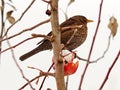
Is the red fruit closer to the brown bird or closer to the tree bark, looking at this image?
the tree bark

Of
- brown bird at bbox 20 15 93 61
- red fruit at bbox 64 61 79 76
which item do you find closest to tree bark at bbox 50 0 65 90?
red fruit at bbox 64 61 79 76

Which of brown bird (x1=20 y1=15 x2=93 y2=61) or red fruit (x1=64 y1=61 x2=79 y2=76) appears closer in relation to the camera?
red fruit (x1=64 y1=61 x2=79 y2=76)

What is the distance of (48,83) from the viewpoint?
1.24m

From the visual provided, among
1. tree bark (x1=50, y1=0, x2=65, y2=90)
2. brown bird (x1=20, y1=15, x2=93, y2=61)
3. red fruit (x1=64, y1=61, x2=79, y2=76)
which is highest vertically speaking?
brown bird (x1=20, y1=15, x2=93, y2=61)

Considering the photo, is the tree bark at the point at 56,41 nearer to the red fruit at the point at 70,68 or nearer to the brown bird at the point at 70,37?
the red fruit at the point at 70,68

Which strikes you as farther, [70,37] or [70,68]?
[70,37]

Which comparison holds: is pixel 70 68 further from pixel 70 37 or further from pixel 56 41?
pixel 70 37

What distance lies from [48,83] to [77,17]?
0.26 metres

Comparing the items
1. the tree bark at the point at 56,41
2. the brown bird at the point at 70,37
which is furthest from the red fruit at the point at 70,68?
the brown bird at the point at 70,37

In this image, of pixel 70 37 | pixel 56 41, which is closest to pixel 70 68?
pixel 56 41

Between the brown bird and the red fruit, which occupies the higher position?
the brown bird

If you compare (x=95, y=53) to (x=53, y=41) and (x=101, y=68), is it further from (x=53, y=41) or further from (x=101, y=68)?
(x=53, y=41)

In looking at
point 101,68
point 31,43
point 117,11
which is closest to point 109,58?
point 101,68

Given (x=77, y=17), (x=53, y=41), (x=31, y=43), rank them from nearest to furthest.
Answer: (x=53, y=41) < (x=77, y=17) < (x=31, y=43)
